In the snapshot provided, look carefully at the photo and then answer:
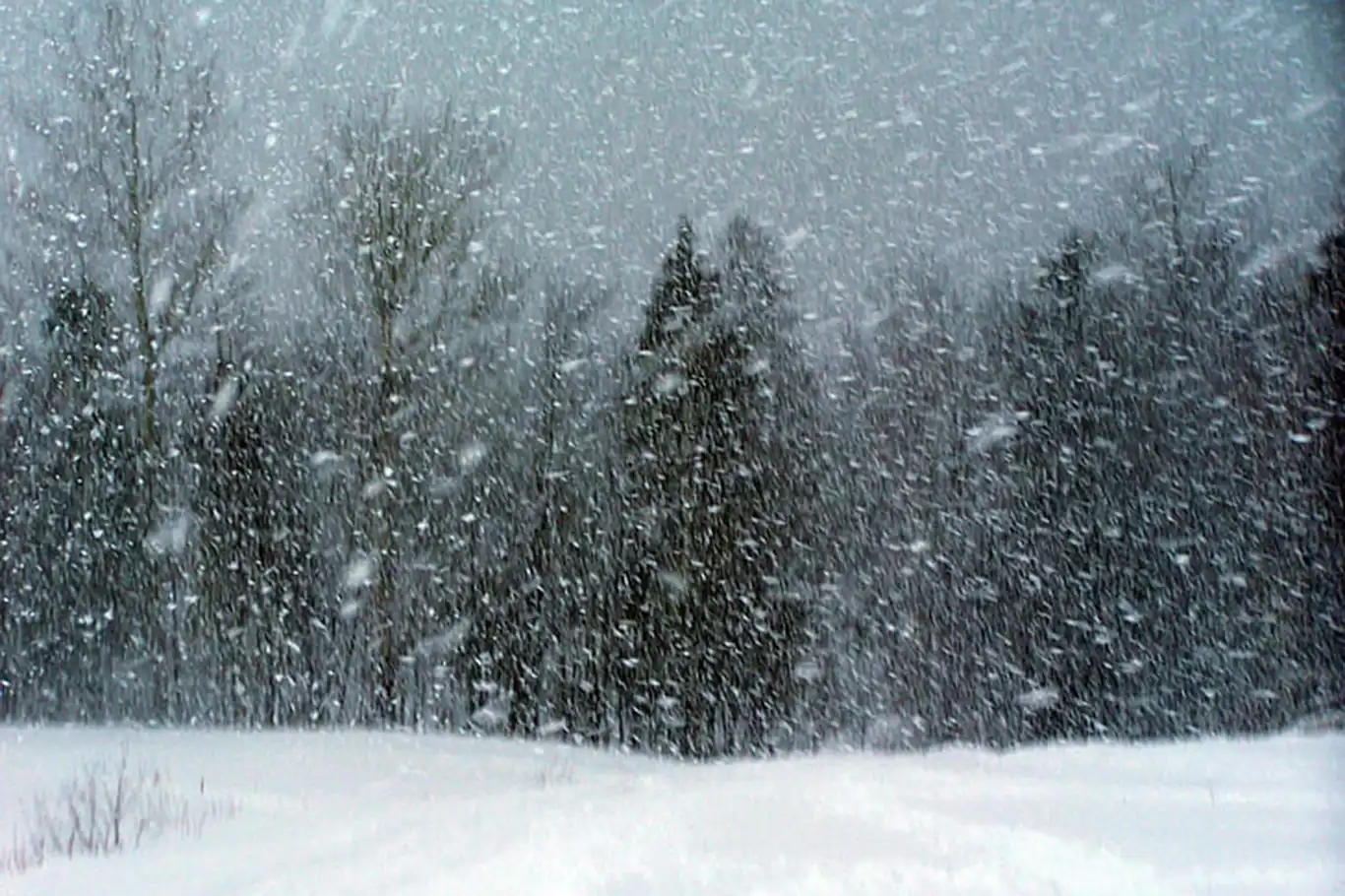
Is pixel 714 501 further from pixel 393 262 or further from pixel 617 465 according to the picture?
pixel 393 262

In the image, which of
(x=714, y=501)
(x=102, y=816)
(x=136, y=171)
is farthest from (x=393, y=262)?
(x=102, y=816)

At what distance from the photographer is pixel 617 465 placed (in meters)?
4.58

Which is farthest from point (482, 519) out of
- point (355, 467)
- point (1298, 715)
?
point (1298, 715)

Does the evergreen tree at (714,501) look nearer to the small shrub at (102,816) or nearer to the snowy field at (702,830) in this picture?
the snowy field at (702,830)

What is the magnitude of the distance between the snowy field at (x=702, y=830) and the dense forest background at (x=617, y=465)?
0.24 meters

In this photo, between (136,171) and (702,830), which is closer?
(702,830)

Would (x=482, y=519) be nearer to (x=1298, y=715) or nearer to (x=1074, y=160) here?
(x=1074, y=160)

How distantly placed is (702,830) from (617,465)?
2.78 metres

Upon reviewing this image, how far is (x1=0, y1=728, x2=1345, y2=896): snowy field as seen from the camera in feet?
5.32

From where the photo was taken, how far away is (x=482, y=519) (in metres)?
4.48

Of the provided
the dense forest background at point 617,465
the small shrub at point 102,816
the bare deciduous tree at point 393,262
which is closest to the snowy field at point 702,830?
the small shrub at point 102,816

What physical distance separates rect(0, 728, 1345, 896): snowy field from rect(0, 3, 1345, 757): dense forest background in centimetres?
24

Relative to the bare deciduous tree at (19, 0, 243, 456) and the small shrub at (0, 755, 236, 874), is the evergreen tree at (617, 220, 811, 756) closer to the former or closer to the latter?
the bare deciduous tree at (19, 0, 243, 456)

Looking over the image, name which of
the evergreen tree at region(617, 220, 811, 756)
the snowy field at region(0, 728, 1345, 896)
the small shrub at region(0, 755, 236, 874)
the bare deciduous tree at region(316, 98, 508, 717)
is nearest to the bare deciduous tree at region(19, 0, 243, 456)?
the bare deciduous tree at region(316, 98, 508, 717)
